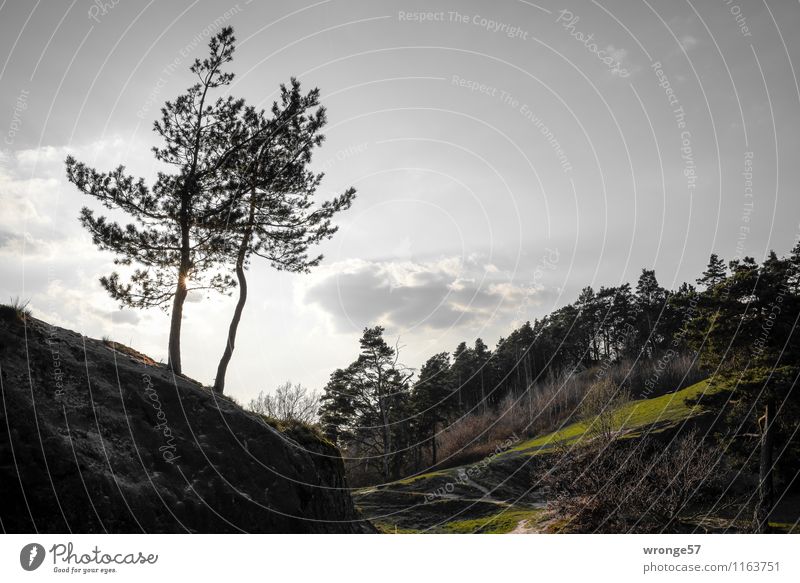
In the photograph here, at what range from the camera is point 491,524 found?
21.4 m

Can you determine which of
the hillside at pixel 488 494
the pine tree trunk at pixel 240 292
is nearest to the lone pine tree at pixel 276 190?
the pine tree trunk at pixel 240 292

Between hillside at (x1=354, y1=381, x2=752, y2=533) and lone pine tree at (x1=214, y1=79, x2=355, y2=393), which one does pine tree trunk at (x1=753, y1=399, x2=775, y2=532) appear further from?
lone pine tree at (x1=214, y1=79, x2=355, y2=393)

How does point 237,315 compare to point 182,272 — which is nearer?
point 182,272

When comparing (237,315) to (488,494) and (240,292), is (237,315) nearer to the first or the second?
(240,292)

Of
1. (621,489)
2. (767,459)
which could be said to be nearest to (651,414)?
(767,459)

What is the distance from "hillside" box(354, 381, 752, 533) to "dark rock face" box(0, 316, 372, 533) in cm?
1078

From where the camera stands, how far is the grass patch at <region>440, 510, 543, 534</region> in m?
20.0

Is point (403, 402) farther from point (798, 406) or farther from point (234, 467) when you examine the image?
point (234, 467)

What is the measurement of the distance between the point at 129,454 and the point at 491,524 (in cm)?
1879

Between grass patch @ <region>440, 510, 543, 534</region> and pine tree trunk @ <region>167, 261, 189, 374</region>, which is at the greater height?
pine tree trunk @ <region>167, 261, 189, 374</region>

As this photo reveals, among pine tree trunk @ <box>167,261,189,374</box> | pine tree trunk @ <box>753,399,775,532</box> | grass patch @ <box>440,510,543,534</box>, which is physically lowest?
grass patch @ <box>440,510,543,534</box>

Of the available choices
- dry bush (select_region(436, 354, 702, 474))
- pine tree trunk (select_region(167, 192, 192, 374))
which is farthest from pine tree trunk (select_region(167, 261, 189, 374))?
dry bush (select_region(436, 354, 702, 474))
